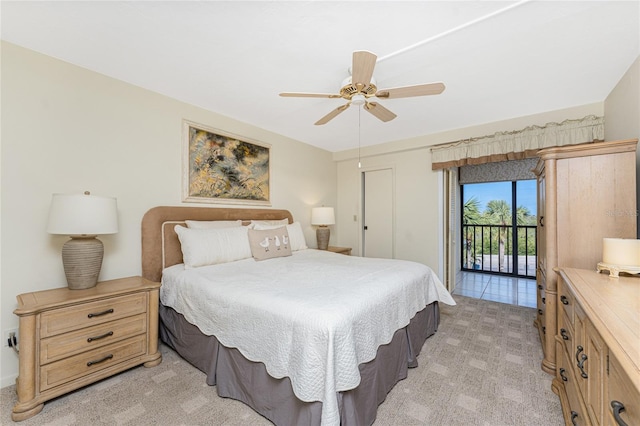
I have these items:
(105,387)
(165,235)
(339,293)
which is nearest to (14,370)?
(105,387)

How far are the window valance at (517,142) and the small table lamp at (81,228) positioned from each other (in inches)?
156

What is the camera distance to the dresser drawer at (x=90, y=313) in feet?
5.61

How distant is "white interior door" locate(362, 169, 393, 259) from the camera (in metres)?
4.67

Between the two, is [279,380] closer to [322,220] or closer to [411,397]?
[411,397]

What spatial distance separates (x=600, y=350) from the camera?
0.98m

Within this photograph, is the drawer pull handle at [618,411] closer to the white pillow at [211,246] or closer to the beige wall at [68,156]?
the white pillow at [211,246]

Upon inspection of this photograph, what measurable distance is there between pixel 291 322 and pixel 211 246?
153 centimetres

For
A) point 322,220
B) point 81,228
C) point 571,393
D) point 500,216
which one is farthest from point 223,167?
point 500,216

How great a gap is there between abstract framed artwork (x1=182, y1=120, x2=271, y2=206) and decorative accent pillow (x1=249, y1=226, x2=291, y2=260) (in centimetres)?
70

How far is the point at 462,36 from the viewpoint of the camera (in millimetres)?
1839

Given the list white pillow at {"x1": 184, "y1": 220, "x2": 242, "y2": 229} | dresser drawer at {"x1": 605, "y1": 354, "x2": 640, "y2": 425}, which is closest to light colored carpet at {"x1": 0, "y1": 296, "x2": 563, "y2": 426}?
dresser drawer at {"x1": 605, "y1": 354, "x2": 640, "y2": 425}

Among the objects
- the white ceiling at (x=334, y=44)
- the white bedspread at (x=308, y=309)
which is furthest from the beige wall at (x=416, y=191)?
the white bedspread at (x=308, y=309)

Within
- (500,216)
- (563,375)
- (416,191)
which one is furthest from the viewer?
(500,216)

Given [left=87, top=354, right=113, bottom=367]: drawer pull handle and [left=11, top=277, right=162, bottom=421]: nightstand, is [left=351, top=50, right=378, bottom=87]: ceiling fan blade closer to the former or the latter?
[left=11, top=277, right=162, bottom=421]: nightstand
